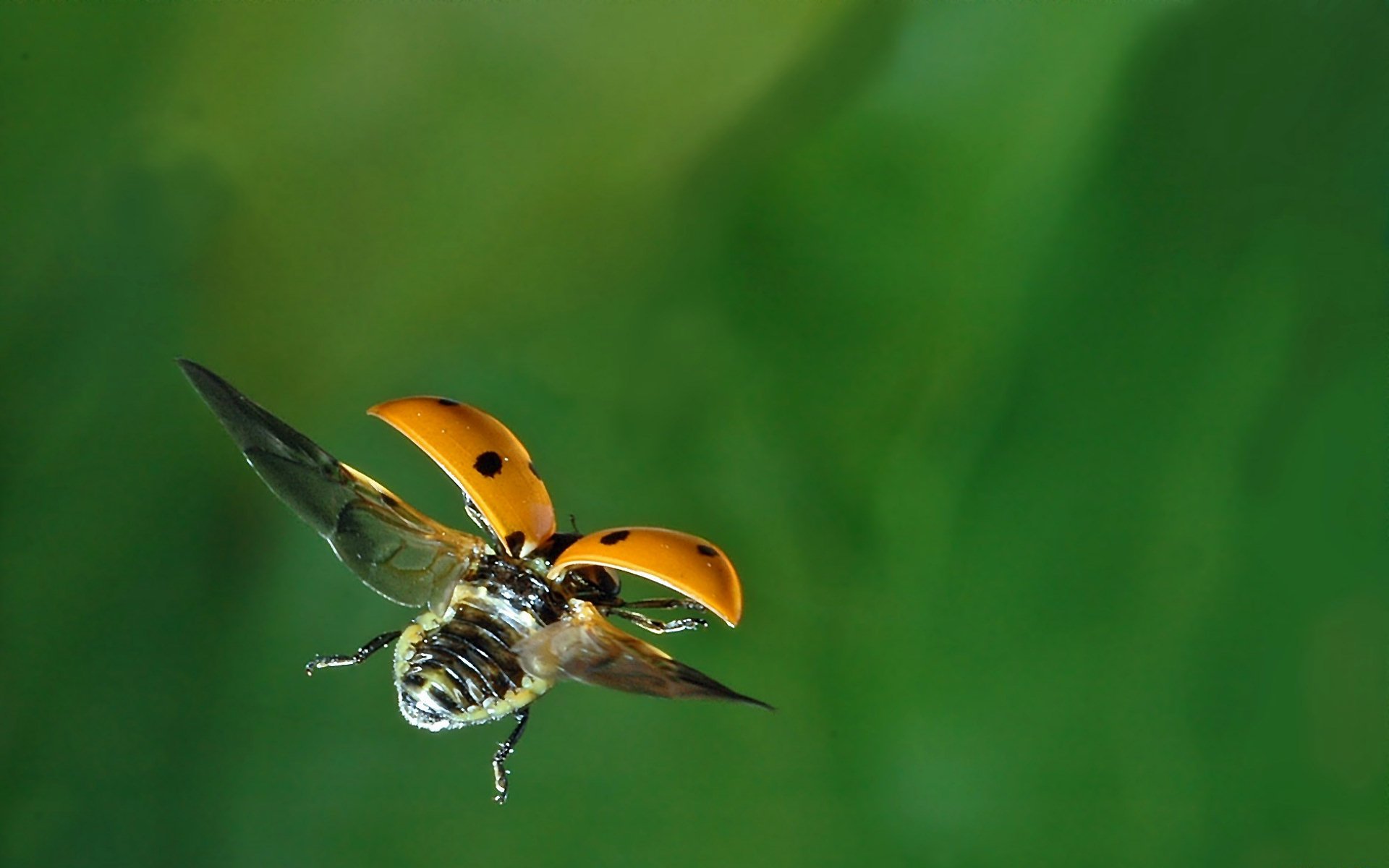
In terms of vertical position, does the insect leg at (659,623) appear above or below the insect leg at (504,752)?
above

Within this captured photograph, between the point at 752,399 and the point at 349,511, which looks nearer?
the point at 349,511

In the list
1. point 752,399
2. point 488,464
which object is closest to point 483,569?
point 488,464

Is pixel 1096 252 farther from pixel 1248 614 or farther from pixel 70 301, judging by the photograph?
pixel 70 301

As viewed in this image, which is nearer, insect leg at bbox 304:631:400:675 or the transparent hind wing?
the transparent hind wing

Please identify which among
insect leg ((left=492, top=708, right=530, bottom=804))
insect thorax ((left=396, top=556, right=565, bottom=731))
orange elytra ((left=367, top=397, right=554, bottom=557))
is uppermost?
orange elytra ((left=367, top=397, right=554, bottom=557))

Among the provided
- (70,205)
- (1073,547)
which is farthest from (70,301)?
(1073,547)

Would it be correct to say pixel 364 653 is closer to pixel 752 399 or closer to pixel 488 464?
A: pixel 488 464
